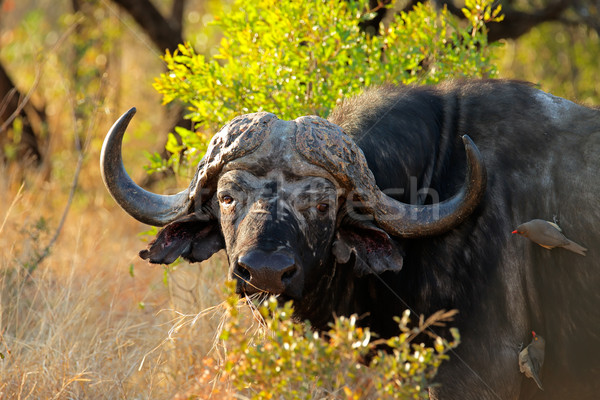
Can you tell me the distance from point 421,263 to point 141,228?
4730 mm

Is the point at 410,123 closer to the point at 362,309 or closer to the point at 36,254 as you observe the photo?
the point at 362,309

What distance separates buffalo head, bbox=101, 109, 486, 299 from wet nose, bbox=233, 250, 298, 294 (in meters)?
0.02

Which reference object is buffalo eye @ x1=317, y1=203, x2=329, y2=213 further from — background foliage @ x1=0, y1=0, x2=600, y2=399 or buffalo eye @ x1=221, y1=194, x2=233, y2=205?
background foliage @ x1=0, y1=0, x2=600, y2=399

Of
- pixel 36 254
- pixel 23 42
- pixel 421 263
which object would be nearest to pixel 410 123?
pixel 421 263

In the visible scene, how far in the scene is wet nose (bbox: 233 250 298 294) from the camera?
11.1ft

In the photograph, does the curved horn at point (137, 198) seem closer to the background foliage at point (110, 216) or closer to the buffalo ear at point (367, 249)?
the background foliage at point (110, 216)

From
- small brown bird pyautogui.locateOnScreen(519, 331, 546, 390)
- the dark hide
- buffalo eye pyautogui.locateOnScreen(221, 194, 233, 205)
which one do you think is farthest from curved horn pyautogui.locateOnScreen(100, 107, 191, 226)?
small brown bird pyautogui.locateOnScreen(519, 331, 546, 390)

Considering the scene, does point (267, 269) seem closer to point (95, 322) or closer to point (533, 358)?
point (533, 358)

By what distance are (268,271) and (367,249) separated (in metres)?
0.73

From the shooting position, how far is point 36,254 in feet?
19.6

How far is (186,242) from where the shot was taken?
13.7 feet

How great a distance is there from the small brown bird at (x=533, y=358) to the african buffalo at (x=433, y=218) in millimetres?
52

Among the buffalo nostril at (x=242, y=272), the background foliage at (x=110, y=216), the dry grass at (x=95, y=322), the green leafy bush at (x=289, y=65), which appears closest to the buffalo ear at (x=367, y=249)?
the background foliage at (x=110, y=216)

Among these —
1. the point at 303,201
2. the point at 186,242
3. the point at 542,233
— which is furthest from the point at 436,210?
the point at 186,242
